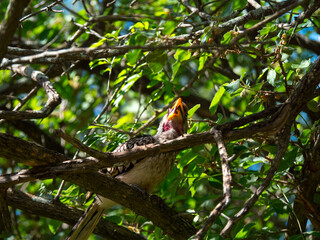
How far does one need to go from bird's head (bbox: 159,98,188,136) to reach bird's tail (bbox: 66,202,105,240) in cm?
114

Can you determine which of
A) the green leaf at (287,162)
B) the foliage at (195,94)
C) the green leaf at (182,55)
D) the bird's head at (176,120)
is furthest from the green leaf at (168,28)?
the bird's head at (176,120)

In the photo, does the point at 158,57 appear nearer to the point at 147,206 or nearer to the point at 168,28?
the point at 168,28

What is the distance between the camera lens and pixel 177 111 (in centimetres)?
461

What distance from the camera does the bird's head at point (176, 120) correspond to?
453cm

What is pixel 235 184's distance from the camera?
147 inches

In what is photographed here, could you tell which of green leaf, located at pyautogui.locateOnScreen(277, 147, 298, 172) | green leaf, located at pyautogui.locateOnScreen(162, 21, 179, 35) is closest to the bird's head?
green leaf, located at pyautogui.locateOnScreen(277, 147, 298, 172)

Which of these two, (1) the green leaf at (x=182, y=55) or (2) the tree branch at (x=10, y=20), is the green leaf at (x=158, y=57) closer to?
(1) the green leaf at (x=182, y=55)

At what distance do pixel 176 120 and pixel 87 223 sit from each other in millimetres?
1403

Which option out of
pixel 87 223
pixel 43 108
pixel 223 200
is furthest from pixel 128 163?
pixel 223 200

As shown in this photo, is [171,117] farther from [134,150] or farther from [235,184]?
[134,150]

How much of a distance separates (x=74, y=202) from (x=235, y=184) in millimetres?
1622

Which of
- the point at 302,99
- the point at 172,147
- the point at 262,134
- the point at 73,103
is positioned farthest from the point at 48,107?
the point at 73,103

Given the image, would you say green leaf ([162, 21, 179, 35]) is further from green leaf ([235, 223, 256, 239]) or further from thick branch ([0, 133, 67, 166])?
green leaf ([235, 223, 256, 239])

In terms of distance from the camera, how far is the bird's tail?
376 centimetres
